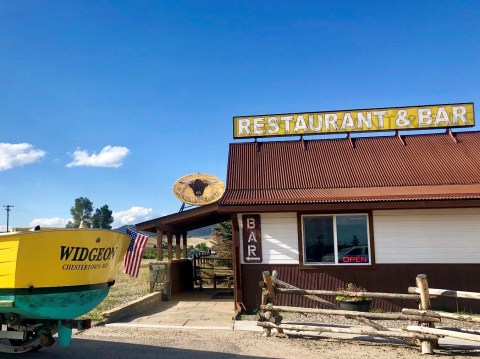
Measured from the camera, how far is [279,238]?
11.4m

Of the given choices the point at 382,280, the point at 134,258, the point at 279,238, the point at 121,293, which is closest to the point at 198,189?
the point at 134,258

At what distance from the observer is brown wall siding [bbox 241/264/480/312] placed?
35.5 ft

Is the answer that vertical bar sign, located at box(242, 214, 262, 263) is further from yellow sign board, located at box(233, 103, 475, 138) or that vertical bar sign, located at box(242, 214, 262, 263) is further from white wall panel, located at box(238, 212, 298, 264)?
yellow sign board, located at box(233, 103, 475, 138)

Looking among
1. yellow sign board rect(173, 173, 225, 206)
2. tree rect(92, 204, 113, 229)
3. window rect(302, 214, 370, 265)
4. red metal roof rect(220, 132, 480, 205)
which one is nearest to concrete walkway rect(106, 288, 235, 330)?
window rect(302, 214, 370, 265)

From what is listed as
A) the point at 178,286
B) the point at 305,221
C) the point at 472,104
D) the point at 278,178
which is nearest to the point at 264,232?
the point at 305,221

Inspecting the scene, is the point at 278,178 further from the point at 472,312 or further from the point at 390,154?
the point at 472,312

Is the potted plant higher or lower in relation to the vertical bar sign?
lower

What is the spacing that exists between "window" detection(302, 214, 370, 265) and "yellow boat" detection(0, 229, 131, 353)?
6129mm

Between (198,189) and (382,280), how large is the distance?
7414 millimetres

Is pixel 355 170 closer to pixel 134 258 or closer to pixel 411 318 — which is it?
pixel 411 318

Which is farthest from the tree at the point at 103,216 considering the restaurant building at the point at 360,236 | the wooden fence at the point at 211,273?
the restaurant building at the point at 360,236

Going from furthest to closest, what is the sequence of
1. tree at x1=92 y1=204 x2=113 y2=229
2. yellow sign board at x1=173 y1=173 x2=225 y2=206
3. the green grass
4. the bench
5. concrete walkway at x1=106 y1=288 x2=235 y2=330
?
tree at x1=92 y1=204 x2=113 y2=229 → the bench → yellow sign board at x1=173 y1=173 x2=225 y2=206 → the green grass → concrete walkway at x1=106 y1=288 x2=235 y2=330

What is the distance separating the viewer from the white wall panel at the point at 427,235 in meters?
10.9

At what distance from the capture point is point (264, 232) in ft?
37.7
